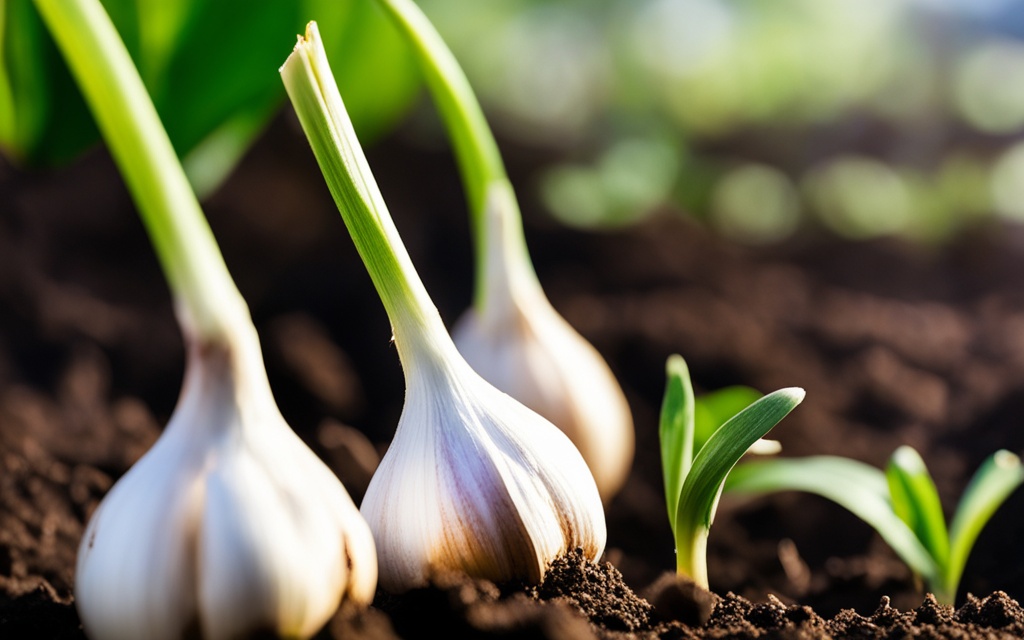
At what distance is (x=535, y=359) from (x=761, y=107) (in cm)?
143

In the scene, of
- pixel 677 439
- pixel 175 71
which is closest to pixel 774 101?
pixel 175 71

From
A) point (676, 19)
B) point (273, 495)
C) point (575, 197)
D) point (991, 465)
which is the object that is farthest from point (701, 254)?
point (273, 495)

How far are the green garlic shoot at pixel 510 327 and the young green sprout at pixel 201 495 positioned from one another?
0.27 meters

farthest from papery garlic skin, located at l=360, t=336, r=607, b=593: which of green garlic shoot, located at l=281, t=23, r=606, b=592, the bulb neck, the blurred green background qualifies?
the blurred green background

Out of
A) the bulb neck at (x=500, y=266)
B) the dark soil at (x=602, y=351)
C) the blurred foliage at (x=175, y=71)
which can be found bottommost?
the dark soil at (x=602, y=351)

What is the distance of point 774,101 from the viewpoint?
1949mm

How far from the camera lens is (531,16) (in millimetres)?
1985

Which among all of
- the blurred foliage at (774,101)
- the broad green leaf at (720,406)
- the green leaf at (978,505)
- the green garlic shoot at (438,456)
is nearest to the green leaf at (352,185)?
the green garlic shoot at (438,456)

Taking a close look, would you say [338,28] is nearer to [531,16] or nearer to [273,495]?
[273,495]

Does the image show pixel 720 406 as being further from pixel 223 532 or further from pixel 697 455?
pixel 223 532

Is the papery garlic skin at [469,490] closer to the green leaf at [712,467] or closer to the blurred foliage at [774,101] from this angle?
the green leaf at [712,467]

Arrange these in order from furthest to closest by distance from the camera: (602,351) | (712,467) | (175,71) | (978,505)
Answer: (602,351) → (175,71) → (978,505) → (712,467)

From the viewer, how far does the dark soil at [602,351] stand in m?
0.50

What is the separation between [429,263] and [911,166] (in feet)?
3.66
